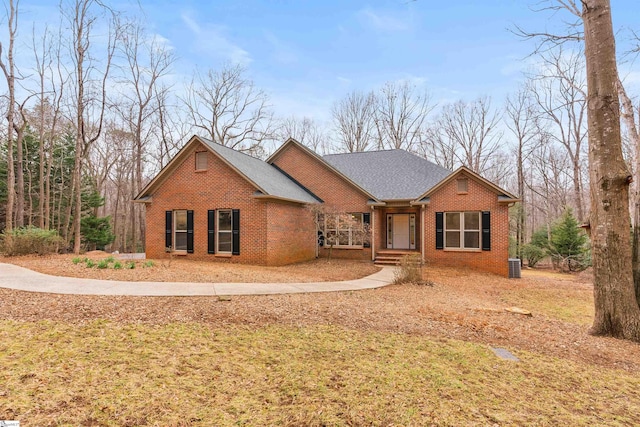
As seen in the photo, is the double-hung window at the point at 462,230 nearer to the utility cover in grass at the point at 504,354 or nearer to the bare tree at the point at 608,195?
the bare tree at the point at 608,195

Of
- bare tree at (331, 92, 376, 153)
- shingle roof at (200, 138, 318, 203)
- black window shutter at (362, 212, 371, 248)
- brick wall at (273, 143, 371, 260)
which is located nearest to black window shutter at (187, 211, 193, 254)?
shingle roof at (200, 138, 318, 203)

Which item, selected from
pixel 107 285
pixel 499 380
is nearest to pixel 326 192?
pixel 107 285

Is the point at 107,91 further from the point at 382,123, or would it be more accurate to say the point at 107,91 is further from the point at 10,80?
the point at 382,123

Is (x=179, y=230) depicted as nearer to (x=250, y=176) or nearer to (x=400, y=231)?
(x=250, y=176)

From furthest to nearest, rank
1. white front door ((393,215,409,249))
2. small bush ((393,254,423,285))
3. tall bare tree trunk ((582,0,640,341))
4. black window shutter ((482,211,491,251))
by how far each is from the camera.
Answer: white front door ((393,215,409,249)), black window shutter ((482,211,491,251)), small bush ((393,254,423,285)), tall bare tree trunk ((582,0,640,341))

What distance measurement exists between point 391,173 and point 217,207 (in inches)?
381

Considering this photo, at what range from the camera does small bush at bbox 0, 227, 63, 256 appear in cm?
1268

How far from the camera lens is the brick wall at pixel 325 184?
15.7 meters

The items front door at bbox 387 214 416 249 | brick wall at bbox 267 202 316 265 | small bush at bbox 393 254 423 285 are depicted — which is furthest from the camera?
front door at bbox 387 214 416 249

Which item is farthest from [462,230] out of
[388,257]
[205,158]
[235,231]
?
[205,158]

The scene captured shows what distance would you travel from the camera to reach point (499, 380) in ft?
11.5

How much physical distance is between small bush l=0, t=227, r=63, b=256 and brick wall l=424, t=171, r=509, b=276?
54.8 ft

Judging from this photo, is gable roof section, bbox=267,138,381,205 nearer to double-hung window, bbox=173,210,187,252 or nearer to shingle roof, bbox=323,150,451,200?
shingle roof, bbox=323,150,451,200

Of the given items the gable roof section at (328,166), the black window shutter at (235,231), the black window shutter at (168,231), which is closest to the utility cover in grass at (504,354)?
the black window shutter at (235,231)
